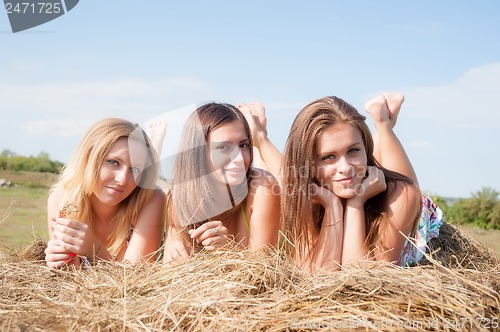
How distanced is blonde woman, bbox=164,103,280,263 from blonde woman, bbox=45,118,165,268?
11.7 inches

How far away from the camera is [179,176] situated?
13.4 feet

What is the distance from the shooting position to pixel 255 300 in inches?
106

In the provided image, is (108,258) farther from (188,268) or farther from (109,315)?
(109,315)

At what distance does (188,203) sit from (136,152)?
0.61 m

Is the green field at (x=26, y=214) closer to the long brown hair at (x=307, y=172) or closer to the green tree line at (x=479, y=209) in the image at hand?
the green tree line at (x=479, y=209)

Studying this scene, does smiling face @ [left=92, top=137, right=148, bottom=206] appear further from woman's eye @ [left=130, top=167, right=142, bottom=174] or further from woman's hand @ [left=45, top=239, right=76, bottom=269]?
woman's hand @ [left=45, top=239, right=76, bottom=269]

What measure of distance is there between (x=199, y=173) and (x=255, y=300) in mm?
1488

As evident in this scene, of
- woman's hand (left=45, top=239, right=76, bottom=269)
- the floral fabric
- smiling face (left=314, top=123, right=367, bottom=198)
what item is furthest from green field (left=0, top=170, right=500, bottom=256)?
smiling face (left=314, top=123, right=367, bottom=198)

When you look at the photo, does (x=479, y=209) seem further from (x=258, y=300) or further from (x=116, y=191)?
(x=258, y=300)

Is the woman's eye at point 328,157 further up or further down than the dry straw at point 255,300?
further up

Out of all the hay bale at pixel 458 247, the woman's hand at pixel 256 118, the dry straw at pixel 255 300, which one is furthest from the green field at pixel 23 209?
the hay bale at pixel 458 247

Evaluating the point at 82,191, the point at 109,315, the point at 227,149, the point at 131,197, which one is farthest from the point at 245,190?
the point at 109,315

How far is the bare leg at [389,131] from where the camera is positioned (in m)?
4.48

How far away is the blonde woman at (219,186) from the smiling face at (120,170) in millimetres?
337
